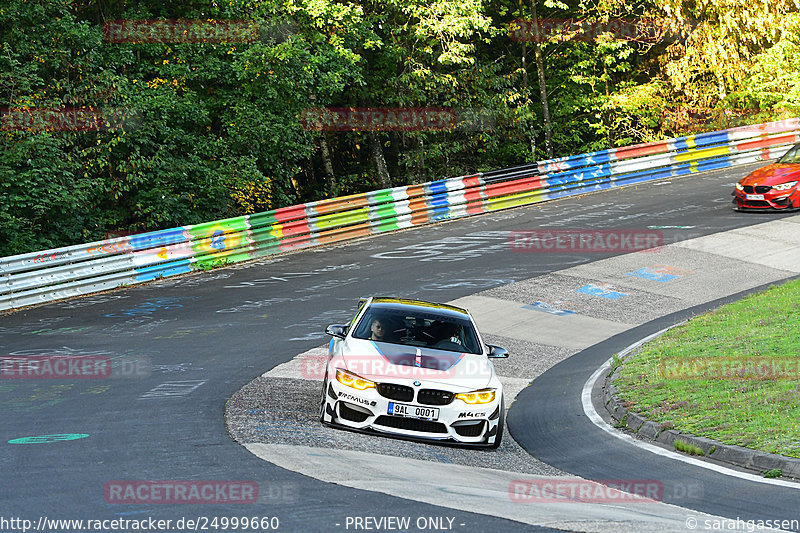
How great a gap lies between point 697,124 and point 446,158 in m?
12.0

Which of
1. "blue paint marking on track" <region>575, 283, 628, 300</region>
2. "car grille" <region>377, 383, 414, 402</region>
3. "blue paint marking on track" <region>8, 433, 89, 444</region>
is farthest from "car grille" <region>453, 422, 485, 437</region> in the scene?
"blue paint marking on track" <region>575, 283, 628, 300</region>

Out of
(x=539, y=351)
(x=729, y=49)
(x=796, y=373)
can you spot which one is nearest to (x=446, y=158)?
(x=729, y=49)

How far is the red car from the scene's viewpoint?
24.9 metres

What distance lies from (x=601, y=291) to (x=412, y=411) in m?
10.7

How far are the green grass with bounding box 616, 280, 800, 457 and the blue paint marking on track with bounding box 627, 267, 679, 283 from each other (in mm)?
4021

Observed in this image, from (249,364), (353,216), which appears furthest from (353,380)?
(353,216)

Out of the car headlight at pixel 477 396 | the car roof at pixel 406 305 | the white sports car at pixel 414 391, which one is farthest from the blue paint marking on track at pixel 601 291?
the car headlight at pixel 477 396

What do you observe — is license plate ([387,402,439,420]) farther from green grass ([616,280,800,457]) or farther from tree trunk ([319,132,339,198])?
tree trunk ([319,132,339,198])

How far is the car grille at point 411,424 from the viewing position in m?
9.47

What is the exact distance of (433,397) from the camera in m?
9.48

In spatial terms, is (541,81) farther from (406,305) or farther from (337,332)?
(337,332)

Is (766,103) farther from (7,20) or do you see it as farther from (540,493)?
(540,493)

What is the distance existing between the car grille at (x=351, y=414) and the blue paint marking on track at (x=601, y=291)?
1048cm

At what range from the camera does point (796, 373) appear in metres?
11.2
